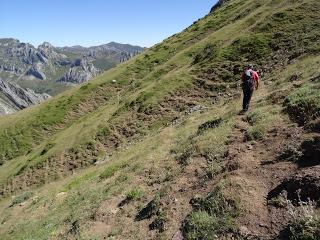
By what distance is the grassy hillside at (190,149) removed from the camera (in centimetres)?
1376

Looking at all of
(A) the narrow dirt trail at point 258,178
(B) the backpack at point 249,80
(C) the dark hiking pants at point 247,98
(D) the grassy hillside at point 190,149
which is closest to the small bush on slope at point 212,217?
(D) the grassy hillside at point 190,149

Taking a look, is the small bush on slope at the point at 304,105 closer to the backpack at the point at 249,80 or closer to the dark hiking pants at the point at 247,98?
the dark hiking pants at the point at 247,98

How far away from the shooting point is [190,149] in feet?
68.4

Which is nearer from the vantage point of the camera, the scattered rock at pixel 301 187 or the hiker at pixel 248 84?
the scattered rock at pixel 301 187

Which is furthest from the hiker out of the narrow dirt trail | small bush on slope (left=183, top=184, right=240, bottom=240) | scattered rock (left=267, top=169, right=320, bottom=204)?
scattered rock (left=267, top=169, right=320, bottom=204)

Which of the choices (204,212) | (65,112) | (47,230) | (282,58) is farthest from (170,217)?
(65,112)

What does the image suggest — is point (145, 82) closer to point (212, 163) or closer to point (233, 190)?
point (212, 163)

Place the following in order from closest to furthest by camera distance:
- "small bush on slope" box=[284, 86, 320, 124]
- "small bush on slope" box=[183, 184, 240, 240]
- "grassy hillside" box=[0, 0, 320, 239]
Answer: "small bush on slope" box=[183, 184, 240, 240], "grassy hillside" box=[0, 0, 320, 239], "small bush on slope" box=[284, 86, 320, 124]

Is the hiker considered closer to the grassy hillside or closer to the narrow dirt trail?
the grassy hillside

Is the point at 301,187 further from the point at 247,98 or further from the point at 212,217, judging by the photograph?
the point at 247,98

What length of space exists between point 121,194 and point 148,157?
15.6ft

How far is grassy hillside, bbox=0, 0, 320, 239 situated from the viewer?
13758 millimetres

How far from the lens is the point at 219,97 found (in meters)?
42.7

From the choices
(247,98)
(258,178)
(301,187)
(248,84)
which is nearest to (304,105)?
(247,98)
